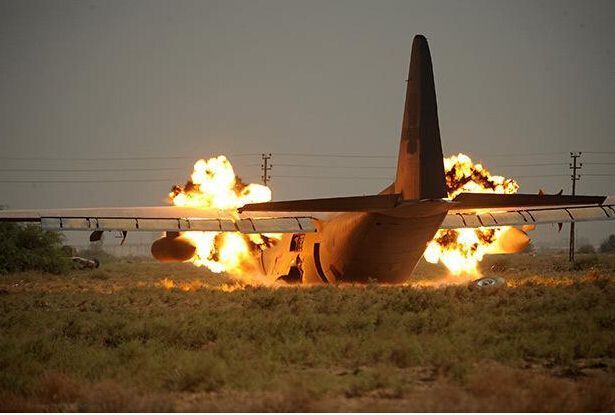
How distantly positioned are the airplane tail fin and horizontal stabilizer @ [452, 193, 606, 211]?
2.90ft

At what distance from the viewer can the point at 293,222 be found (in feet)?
107

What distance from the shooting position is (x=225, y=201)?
136ft

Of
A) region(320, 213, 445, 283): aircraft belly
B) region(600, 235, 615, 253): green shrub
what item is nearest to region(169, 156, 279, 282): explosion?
region(320, 213, 445, 283): aircraft belly

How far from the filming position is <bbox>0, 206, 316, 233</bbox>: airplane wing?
30.3 meters

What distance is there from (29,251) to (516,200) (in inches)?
1919

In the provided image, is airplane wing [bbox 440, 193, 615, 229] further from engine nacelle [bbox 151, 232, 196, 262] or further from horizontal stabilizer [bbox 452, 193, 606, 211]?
engine nacelle [bbox 151, 232, 196, 262]

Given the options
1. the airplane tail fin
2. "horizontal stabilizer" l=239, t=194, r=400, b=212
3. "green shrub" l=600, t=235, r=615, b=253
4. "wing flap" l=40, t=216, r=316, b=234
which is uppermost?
the airplane tail fin

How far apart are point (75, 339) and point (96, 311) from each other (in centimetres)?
680

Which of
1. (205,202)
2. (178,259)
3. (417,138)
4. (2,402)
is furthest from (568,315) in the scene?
(205,202)

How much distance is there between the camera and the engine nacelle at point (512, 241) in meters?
36.8

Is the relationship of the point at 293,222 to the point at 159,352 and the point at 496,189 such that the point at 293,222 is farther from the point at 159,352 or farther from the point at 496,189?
the point at 159,352

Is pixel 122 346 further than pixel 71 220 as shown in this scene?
No

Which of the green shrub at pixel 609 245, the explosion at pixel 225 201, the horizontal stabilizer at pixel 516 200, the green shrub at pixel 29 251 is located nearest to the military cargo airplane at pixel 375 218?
the horizontal stabilizer at pixel 516 200

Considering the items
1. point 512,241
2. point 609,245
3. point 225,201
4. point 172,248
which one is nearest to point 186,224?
point 172,248
